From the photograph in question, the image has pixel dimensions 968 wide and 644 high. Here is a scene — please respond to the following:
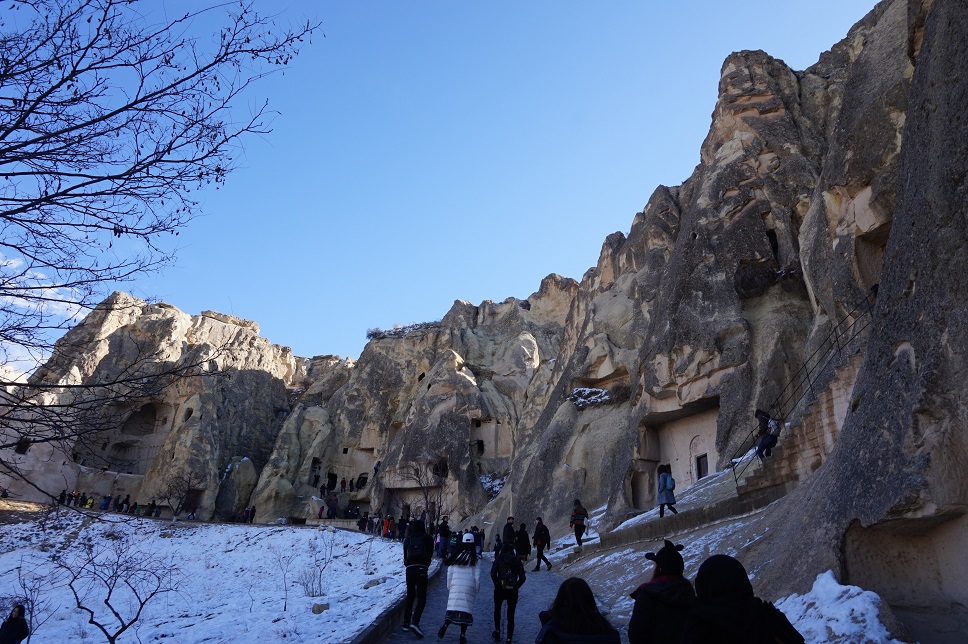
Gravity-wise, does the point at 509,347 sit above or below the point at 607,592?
above

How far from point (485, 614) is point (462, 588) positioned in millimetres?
2376

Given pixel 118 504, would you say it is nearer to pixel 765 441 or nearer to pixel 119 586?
pixel 119 586

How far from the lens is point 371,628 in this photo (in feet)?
20.2

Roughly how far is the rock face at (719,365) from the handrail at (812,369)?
0.17 m

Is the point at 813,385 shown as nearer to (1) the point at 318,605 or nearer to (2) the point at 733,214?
(2) the point at 733,214

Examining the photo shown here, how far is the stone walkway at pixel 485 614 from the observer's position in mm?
6863

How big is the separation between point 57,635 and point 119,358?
116 ft

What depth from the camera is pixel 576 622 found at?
3242mm

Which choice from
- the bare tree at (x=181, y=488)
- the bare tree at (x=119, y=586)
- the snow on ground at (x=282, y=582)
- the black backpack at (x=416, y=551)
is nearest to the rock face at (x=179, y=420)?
the bare tree at (x=181, y=488)

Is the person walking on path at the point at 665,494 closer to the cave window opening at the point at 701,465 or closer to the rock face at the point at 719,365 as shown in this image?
the rock face at the point at 719,365

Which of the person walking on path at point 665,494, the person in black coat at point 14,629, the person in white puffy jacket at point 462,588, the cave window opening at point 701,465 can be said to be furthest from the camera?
the cave window opening at point 701,465

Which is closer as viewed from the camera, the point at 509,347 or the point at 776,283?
the point at 776,283

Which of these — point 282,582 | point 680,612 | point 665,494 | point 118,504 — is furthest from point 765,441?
point 118,504

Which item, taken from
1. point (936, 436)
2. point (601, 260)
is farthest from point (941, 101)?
point (601, 260)
